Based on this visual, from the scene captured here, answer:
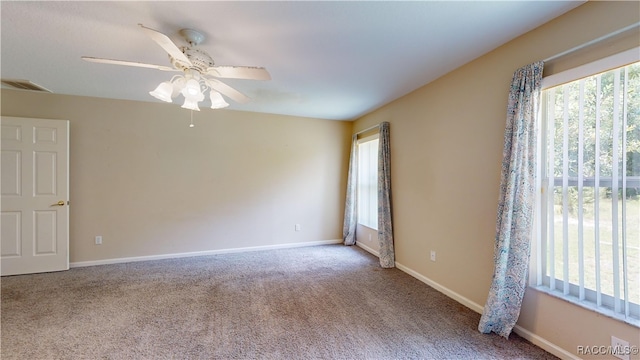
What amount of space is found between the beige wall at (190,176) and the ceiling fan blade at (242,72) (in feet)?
8.04

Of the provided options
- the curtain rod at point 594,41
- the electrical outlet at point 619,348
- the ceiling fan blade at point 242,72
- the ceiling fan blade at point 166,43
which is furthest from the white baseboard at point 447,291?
the ceiling fan blade at point 166,43

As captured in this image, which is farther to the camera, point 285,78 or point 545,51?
point 285,78

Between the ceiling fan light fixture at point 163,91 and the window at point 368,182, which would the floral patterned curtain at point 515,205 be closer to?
the window at point 368,182

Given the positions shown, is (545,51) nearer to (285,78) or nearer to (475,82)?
(475,82)

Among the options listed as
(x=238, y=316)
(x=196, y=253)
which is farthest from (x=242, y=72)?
(x=196, y=253)

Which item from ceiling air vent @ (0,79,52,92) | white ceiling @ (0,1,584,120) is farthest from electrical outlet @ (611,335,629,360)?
ceiling air vent @ (0,79,52,92)

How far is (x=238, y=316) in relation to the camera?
240cm

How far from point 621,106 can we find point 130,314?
163 inches

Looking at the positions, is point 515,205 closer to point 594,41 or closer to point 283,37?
point 594,41

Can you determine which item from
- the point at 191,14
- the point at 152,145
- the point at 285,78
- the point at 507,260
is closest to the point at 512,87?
the point at 507,260

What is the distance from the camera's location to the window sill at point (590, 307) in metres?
1.52

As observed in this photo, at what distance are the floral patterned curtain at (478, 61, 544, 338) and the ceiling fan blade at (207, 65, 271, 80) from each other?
6.45 ft

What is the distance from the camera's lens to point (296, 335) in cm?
211

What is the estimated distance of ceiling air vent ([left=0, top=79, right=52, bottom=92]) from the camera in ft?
10.1
